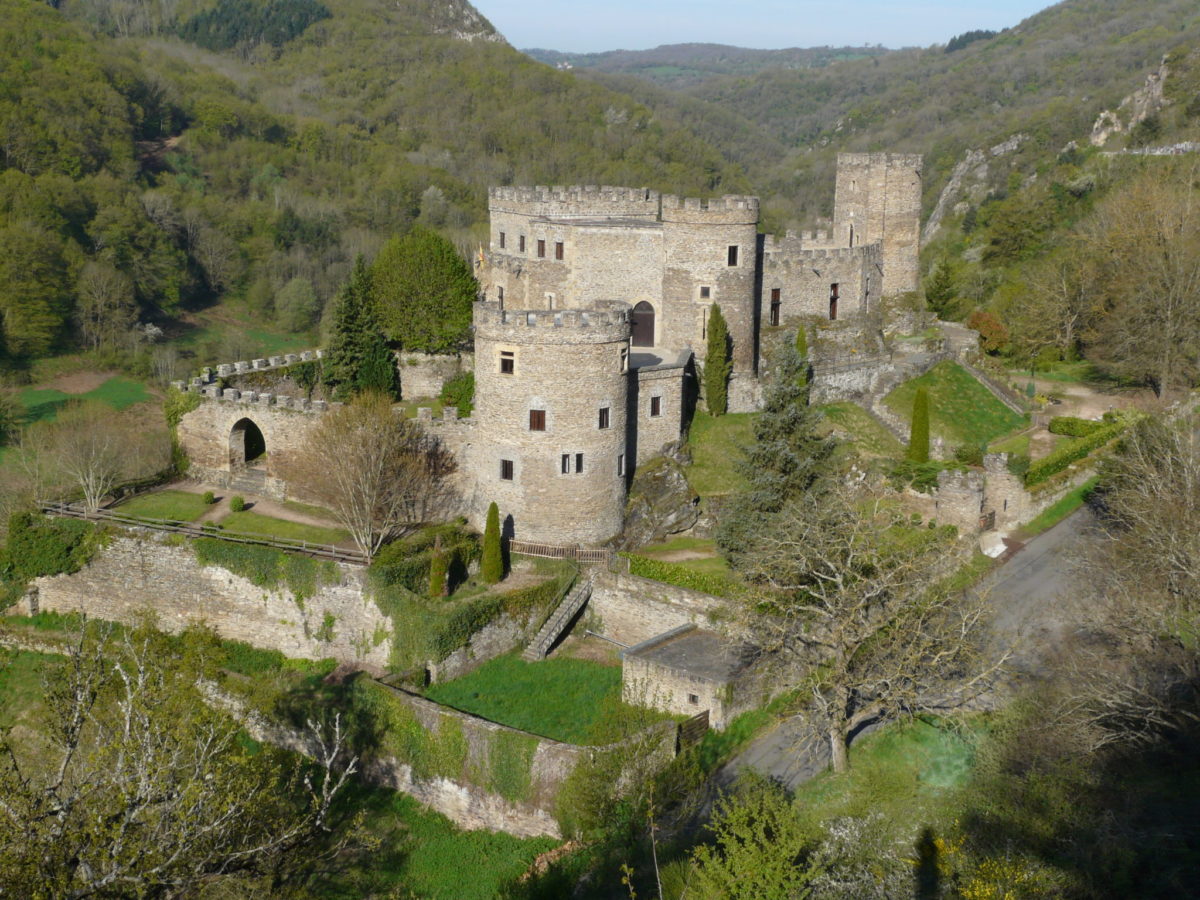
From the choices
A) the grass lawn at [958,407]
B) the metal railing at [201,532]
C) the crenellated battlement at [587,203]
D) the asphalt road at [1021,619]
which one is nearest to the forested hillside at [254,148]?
the crenellated battlement at [587,203]

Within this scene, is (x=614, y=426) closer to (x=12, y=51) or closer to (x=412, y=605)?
(x=412, y=605)

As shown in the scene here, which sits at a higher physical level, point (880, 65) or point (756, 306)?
point (880, 65)

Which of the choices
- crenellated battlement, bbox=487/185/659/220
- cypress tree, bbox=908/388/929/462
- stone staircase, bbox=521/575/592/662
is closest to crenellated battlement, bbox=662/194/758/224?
crenellated battlement, bbox=487/185/659/220

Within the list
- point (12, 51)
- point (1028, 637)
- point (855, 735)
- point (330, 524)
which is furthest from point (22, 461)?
point (12, 51)

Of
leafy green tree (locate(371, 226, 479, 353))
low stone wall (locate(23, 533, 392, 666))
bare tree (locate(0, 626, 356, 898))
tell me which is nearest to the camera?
bare tree (locate(0, 626, 356, 898))

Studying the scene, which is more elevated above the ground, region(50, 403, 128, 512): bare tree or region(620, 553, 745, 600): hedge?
region(50, 403, 128, 512): bare tree

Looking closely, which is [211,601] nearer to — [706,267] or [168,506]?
[168,506]

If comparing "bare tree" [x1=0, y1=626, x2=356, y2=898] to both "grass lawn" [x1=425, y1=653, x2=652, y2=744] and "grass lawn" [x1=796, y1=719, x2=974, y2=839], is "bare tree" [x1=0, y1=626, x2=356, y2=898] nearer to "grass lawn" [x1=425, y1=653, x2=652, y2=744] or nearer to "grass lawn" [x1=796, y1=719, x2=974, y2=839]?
"grass lawn" [x1=425, y1=653, x2=652, y2=744]
